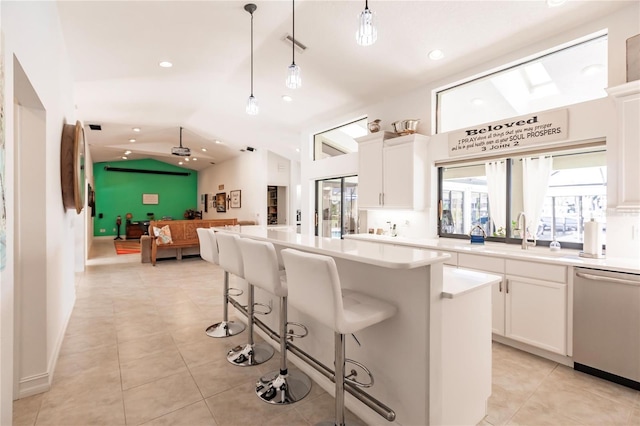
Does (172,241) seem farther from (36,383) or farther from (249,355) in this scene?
(249,355)

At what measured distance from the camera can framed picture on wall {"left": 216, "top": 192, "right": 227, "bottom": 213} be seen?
11.6 m

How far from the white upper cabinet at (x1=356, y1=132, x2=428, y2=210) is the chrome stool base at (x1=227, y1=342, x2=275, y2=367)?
96.1 inches

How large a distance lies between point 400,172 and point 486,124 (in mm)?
1111

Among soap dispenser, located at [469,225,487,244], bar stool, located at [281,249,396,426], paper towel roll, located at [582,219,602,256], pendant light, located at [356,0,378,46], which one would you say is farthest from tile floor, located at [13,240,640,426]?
pendant light, located at [356,0,378,46]

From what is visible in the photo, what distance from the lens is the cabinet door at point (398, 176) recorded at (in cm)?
400

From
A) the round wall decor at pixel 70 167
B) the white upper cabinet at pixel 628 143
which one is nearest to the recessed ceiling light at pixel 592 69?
the white upper cabinet at pixel 628 143

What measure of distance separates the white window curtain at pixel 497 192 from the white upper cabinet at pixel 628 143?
1060mm

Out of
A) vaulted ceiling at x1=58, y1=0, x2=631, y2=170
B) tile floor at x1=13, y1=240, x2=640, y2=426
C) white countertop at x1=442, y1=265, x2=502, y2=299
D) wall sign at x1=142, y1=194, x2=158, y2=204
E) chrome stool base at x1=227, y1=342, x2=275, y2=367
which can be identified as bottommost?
tile floor at x1=13, y1=240, x2=640, y2=426

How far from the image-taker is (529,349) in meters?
2.71

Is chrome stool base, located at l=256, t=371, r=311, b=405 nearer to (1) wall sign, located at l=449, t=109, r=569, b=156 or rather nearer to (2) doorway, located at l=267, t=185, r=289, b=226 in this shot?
(1) wall sign, located at l=449, t=109, r=569, b=156

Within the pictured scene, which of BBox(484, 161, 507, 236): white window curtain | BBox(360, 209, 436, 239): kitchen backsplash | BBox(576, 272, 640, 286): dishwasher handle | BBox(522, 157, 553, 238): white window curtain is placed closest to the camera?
BBox(576, 272, 640, 286): dishwasher handle

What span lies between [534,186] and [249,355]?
128 inches

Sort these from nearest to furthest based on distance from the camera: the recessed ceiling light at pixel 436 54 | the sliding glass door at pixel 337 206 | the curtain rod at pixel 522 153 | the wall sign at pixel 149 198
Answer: the curtain rod at pixel 522 153, the recessed ceiling light at pixel 436 54, the sliding glass door at pixel 337 206, the wall sign at pixel 149 198

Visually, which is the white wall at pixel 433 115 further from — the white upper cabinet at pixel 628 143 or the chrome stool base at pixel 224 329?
the chrome stool base at pixel 224 329
